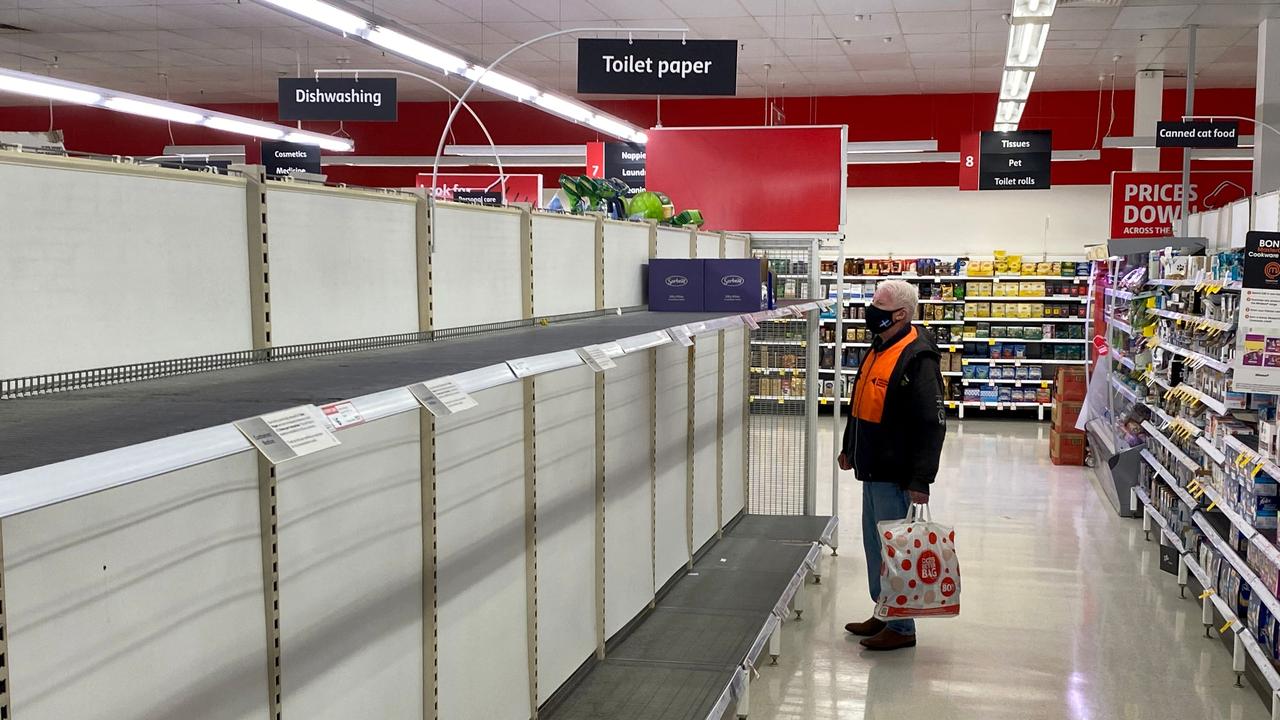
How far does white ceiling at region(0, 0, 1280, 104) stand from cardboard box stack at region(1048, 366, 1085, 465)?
11.7 ft

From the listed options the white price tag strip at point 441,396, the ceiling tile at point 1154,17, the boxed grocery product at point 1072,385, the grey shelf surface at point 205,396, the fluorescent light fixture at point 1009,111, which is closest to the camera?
the grey shelf surface at point 205,396

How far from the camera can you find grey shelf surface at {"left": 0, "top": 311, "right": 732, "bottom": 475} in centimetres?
134

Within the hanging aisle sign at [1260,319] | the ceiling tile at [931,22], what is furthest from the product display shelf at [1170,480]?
the ceiling tile at [931,22]

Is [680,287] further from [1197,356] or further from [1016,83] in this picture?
[1016,83]

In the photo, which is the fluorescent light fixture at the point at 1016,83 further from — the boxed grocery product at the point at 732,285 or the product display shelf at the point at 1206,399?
the boxed grocery product at the point at 732,285

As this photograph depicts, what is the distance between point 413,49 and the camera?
7.16 metres

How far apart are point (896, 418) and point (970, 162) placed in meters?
9.17

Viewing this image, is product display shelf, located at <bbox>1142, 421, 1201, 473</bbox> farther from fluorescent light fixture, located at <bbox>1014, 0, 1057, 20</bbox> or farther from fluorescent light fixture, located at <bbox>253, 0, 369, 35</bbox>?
fluorescent light fixture, located at <bbox>253, 0, 369, 35</bbox>

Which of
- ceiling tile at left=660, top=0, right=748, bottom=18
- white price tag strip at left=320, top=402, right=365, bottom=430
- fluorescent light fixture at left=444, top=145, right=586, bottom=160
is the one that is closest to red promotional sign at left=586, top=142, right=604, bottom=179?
fluorescent light fixture at left=444, top=145, right=586, bottom=160

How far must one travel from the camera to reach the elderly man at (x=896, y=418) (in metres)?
5.32

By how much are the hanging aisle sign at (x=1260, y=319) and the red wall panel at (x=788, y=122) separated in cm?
1137

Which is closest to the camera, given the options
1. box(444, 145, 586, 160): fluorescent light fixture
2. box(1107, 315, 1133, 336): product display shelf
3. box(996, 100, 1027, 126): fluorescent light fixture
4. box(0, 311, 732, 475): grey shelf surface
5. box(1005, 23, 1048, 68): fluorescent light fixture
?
box(0, 311, 732, 475): grey shelf surface

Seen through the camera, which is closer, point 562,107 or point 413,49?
point 413,49

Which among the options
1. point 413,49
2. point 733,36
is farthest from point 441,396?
point 733,36
